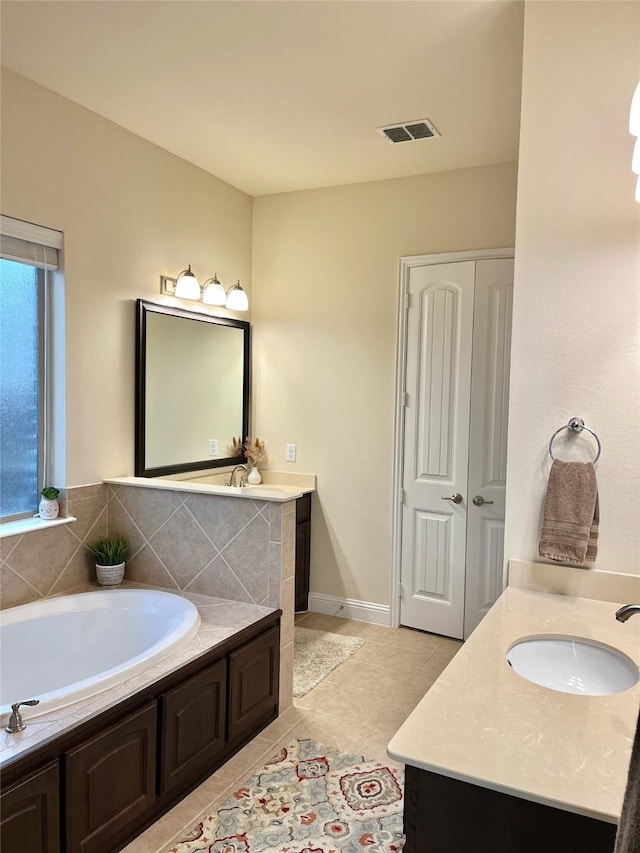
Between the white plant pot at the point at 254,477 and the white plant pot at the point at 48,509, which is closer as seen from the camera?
the white plant pot at the point at 48,509

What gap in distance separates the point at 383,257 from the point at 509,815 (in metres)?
3.32

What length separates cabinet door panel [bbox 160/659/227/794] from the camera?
85.4 inches

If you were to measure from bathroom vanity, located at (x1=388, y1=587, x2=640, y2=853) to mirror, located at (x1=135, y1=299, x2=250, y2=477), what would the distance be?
247cm

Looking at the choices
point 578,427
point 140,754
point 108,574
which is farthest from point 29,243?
point 578,427

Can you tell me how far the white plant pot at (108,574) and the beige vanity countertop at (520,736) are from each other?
78.5 inches

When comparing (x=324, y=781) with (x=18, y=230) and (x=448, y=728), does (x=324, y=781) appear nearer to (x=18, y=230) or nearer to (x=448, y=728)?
(x=448, y=728)

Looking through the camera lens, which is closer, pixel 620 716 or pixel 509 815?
pixel 509 815

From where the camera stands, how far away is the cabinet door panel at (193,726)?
85.4 inches

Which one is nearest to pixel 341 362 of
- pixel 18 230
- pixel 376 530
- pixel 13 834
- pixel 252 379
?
pixel 252 379

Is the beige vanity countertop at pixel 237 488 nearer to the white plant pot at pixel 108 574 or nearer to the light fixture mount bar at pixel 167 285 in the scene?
the white plant pot at pixel 108 574

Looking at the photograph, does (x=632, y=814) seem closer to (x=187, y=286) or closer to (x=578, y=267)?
(x=578, y=267)

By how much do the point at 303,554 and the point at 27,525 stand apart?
1836 mm

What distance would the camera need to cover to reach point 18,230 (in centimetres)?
264

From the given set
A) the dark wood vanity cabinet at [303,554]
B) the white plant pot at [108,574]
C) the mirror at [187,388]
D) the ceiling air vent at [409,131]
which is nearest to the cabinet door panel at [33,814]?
the white plant pot at [108,574]
